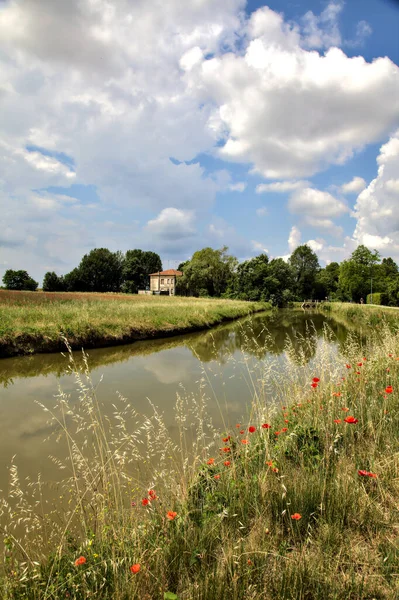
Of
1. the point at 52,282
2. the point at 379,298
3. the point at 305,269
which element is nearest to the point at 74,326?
the point at 379,298

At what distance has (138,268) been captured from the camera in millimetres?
80500

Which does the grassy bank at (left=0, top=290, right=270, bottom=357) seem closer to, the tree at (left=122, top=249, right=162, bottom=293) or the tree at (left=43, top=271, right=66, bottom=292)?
the tree at (left=43, top=271, right=66, bottom=292)

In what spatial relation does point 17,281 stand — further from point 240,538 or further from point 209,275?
point 240,538

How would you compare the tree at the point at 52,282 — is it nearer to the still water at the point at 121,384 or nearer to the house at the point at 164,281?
the house at the point at 164,281

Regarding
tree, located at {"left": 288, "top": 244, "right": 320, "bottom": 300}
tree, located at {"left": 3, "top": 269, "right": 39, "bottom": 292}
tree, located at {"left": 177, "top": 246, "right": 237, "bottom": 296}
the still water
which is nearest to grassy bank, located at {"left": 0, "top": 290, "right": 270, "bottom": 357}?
the still water

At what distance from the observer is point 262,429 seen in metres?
3.53

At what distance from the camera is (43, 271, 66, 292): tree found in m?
67.7

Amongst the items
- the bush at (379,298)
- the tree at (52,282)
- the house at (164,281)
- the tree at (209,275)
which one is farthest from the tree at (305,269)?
the tree at (52,282)

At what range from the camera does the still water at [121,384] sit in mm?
4848

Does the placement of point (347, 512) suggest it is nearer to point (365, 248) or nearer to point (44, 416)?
point (44, 416)

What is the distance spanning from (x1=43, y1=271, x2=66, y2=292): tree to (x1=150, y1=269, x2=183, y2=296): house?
67.1ft

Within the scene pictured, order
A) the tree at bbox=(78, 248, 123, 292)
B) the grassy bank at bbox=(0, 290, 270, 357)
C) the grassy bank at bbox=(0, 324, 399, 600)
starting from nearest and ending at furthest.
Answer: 1. the grassy bank at bbox=(0, 324, 399, 600)
2. the grassy bank at bbox=(0, 290, 270, 357)
3. the tree at bbox=(78, 248, 123, 292)

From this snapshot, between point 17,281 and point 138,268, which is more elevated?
point 138,268

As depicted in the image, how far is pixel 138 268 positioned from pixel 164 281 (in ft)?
27.1
